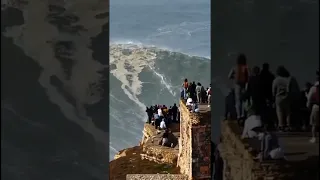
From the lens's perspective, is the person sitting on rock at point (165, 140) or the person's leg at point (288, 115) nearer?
the person's leg at point (288, 115)

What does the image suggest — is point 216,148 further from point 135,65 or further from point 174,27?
point 174,27

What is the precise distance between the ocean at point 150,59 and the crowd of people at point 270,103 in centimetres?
1925

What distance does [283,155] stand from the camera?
156 inches

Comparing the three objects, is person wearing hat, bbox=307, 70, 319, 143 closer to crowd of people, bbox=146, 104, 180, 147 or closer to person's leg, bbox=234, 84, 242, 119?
person's leg, bbox=234, 84, 242, 119

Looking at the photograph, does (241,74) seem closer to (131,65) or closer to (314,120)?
(314,120)

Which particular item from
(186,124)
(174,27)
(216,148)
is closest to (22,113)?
(216,148)

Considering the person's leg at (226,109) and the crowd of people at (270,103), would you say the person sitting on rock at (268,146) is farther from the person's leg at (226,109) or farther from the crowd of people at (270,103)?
the person's leg at (226,109)

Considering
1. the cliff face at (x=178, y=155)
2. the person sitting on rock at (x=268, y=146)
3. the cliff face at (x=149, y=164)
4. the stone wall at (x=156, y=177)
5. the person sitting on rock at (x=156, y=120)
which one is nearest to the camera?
the person sitting on rock at (x=268, y=146)

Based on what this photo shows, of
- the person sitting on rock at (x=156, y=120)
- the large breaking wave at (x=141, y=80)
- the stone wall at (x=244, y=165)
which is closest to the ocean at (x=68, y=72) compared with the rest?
the stone wall at (x=244, y=165)

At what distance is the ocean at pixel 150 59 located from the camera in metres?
27.7

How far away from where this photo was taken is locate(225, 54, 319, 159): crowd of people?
12.8ft

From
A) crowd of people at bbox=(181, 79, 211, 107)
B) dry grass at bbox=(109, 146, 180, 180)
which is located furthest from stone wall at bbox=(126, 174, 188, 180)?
crowd of people at bbox=(181, 79, 211, 107)

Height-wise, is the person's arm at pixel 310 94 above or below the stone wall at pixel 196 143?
above

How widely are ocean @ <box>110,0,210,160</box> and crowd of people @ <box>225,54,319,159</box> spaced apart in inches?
758
